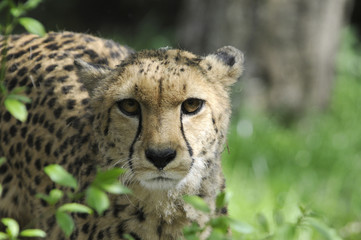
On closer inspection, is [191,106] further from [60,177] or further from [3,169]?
[3,169]

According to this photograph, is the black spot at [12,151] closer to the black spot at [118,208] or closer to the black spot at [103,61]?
the black spot at [103,61]

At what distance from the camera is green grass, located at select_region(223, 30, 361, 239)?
501 centimetres

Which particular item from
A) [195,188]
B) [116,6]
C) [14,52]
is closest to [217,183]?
[195,188]

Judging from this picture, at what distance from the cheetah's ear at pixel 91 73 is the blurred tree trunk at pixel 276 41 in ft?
12.9

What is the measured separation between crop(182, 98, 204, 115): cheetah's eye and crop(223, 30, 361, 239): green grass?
1407 millimetres

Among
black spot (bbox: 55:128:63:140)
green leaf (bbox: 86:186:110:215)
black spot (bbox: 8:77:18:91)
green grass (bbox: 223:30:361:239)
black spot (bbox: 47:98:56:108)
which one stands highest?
green grass (bbox: 223:30:361:239)

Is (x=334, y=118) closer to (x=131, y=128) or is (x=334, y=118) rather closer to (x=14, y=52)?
(x=14, y=52)

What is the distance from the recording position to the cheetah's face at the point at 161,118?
2.68m

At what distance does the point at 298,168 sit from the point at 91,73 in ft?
10.1

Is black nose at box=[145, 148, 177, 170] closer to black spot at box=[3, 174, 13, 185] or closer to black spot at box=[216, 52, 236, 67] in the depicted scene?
black spot at box=[216, 52, 236, 67]

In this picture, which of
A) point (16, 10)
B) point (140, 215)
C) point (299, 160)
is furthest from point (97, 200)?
point (299, 160)

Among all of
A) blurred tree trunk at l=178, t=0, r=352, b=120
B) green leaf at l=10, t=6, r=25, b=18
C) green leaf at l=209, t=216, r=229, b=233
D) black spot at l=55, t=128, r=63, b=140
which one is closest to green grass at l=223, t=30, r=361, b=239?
blurred tree trunk at l=178, t=0, r=352, b=120

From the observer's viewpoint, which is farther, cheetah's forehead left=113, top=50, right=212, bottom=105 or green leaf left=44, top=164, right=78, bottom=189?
cheetah's forehead left=113, top=50, right=212, bottom=105

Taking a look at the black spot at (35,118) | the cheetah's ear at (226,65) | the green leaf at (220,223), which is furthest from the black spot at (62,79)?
the green leaf at (220,223)
